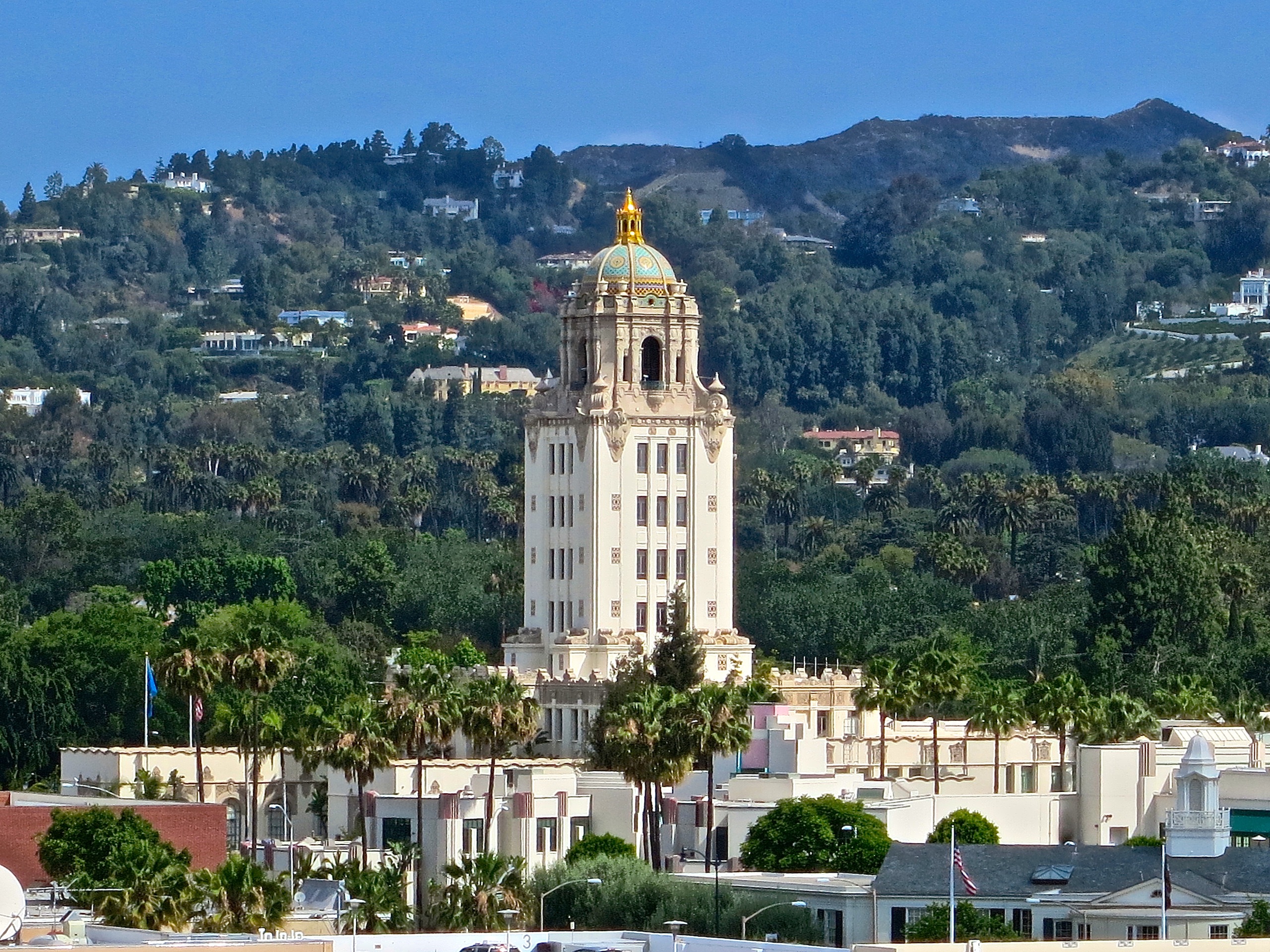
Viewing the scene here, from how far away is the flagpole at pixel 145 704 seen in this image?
117625mm

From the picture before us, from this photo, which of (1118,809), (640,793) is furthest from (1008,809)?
(640,793)

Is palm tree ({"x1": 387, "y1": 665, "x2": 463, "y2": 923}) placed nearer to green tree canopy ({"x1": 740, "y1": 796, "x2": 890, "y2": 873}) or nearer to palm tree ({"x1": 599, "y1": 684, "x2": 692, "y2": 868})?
palm tree ({"x1": 599, "y1": 684, "x2": 692, "y2": 868})

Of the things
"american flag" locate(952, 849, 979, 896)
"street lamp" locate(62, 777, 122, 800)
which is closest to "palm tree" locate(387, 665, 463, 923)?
"street lamp" locate(62, 777, 122, 800)

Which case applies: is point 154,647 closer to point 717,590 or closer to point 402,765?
point 717,590

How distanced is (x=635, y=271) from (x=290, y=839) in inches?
1338

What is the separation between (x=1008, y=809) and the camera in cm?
10444

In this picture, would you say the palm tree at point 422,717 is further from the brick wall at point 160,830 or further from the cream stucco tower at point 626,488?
the cream stucco tower at point 626,488

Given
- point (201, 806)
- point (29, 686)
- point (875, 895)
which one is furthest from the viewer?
point (29, 686)

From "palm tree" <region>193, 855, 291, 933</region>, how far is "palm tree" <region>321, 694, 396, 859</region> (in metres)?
16.5

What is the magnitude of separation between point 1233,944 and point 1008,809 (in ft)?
135

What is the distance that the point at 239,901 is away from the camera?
261 feet

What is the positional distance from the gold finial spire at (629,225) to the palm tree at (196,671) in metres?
30.6

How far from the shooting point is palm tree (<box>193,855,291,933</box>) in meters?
78.1

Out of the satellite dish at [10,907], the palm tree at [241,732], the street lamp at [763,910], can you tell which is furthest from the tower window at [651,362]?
the satellite dish at [10,907]
